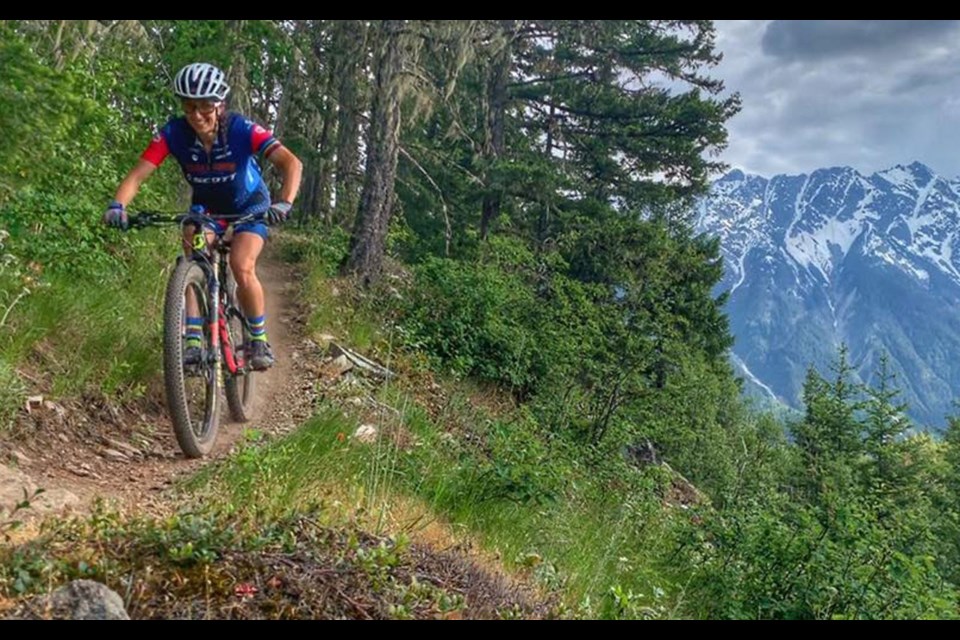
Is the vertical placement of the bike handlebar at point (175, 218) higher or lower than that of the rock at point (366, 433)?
higher

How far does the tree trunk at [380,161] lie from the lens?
11.6 meters

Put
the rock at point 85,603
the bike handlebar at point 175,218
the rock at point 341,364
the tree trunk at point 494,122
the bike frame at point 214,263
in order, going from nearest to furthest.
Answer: the rock at point 85,603 < the bike handlebar at point 175,218 < the bike frame at point 214,263 < the rock at point 341,364 < the tree trunk at point 494,122

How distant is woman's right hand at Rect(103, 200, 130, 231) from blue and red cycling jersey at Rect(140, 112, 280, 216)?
54cm

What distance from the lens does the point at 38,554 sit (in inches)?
97.5

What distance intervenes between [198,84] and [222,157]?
613mm

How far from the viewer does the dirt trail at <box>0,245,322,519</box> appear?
3.73 m

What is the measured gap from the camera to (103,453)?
478 centimetres

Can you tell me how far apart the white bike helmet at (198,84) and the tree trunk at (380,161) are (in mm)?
7293

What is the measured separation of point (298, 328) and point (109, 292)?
395 cm

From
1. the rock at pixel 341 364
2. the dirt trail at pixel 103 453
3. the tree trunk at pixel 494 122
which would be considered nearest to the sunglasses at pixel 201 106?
the dirt trail at pixel 103 453

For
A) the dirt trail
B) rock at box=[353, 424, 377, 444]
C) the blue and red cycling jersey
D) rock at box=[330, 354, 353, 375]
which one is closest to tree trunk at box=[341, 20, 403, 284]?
rock at box=[330, 354, 353, 375]

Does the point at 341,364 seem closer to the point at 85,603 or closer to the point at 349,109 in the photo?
the point at 85,603

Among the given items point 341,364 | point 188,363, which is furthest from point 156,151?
point 341,364

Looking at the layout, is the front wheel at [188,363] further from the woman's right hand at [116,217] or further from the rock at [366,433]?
the rock at [366,433]
